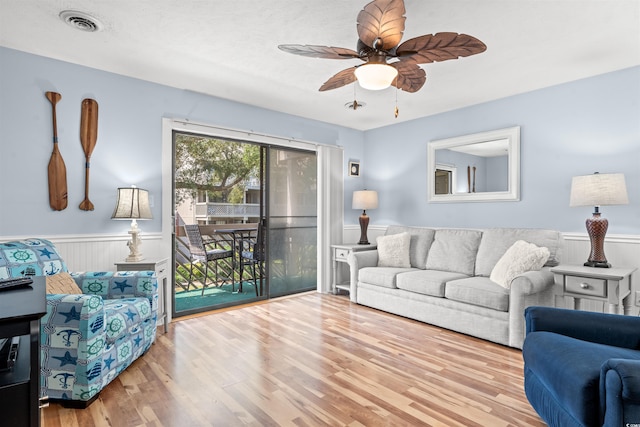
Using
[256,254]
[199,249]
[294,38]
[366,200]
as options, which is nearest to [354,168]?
[366,200]

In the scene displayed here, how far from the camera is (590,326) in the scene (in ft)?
5.90

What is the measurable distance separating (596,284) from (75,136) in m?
4.49

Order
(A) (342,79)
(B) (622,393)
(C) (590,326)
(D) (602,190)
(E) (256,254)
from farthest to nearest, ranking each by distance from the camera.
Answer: (E) (256,254) → (D) (602,190) → (A) (342,79) → (C) (590,326) → (B) (622,393)

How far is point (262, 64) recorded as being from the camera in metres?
3.10

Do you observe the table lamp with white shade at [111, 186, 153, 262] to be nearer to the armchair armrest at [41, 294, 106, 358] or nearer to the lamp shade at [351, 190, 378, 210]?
the armchair armrest at [41, 294, 106, 358]

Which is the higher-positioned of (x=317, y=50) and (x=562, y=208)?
(x=317, y=50)

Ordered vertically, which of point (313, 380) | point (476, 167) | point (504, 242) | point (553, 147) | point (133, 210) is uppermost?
point (553, 147)

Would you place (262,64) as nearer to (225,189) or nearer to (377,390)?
(377,390)

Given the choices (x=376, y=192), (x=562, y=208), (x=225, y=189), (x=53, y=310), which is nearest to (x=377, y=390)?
(x=53, y=310)

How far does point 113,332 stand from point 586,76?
4568mm

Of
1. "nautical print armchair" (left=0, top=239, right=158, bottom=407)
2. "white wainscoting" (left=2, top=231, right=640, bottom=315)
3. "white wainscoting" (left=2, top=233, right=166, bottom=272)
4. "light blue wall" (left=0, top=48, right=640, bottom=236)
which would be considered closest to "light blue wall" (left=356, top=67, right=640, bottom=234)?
"light blue wall" (left=0, top=48, right=640, bottom=236)

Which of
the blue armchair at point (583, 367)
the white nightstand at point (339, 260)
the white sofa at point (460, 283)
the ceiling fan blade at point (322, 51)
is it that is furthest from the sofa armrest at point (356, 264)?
the ceiling fan blade at point (322, 51)

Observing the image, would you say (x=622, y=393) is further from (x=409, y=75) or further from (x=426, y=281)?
(x=426, y=281)

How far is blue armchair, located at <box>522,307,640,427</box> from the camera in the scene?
123 cm
